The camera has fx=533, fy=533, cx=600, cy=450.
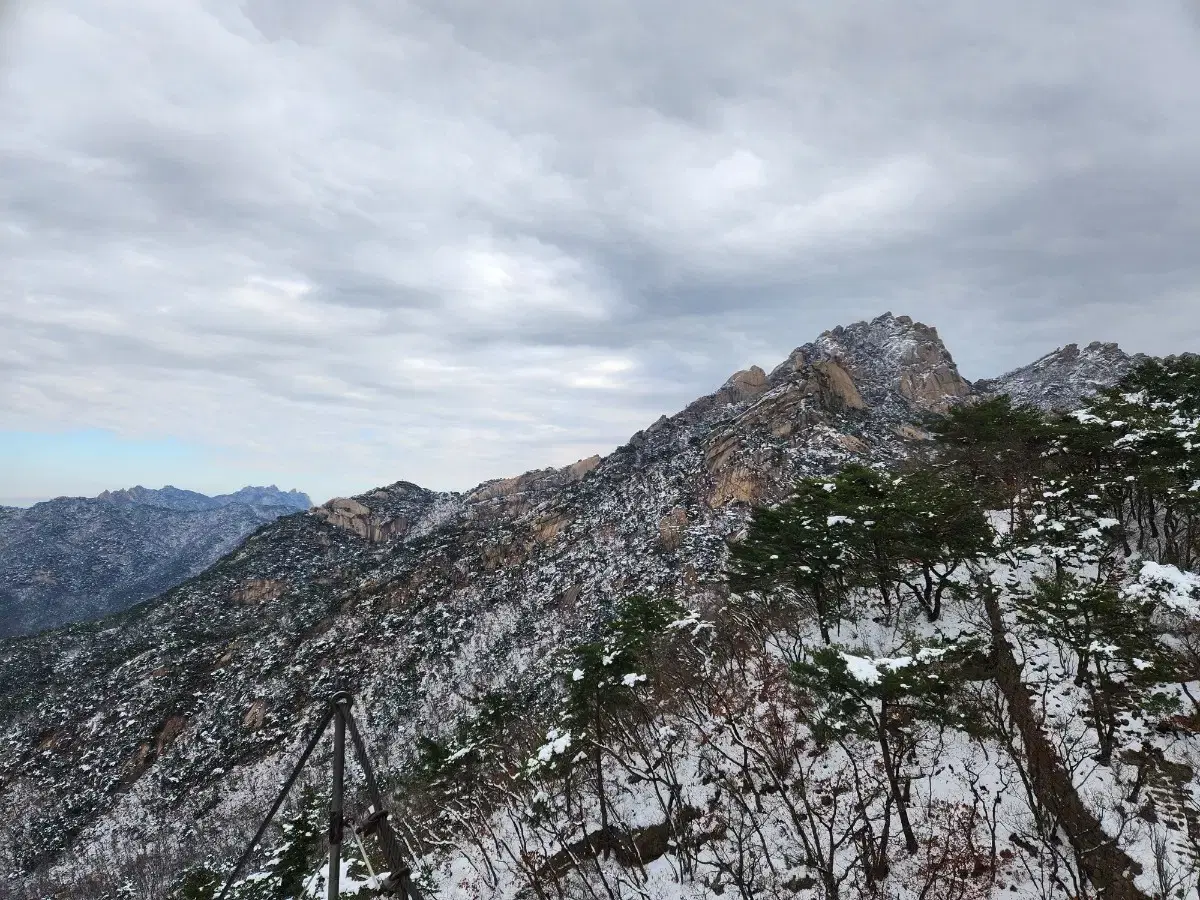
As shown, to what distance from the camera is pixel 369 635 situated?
10825cm

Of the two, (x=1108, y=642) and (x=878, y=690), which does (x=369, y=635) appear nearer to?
(x=878, y=690)

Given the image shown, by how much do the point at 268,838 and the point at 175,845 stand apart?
12473mm

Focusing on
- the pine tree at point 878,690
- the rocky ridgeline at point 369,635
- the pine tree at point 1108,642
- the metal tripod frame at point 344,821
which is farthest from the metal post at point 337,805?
the rocky ridgeline at point 369,635

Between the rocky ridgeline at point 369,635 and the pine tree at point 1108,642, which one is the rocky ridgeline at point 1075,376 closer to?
the rocky ridgeline at point 369,635

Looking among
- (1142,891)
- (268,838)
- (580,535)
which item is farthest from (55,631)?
(1142,891)

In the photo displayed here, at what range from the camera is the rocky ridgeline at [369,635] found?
271 feet

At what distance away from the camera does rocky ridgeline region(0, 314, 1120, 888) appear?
82.6 meters

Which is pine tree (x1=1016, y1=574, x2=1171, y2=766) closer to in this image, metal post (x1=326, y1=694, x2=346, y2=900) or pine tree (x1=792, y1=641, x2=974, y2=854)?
pine tree (x1=792, y1=641, x2=974, y2=854)

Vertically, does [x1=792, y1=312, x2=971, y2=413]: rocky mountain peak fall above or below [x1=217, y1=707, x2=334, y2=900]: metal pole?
above

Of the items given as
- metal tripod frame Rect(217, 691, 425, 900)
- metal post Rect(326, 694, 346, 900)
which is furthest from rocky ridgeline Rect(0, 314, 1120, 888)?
metal post Rect(326, 694, 346, 900)

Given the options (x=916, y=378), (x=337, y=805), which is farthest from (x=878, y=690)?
(x=916, y=378)

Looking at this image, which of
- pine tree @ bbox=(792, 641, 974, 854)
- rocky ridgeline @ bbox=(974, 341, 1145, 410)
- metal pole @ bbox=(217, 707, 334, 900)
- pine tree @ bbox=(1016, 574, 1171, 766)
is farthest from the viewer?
rocky ridgeline @ bbox=(974, 341, 1145, 410)

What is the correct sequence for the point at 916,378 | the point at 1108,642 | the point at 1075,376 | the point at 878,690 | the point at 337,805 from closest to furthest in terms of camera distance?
the point at 337,805, the point at 878,690, the point at 1108,642, the point at 1075,376, the point at 916,378

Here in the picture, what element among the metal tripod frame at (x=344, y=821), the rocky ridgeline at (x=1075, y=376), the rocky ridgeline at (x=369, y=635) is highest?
the rocky ridgeline at (x=1075, y=376)
